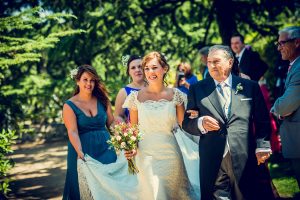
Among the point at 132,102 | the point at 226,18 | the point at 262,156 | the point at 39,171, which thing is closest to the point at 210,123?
the point at 262,156

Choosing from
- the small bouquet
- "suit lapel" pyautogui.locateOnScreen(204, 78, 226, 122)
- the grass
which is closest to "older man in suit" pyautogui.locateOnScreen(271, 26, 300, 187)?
"suit lapel" pyautogui.locateOnScreen(204, 78, 226, 122)

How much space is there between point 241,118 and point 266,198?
3.00 ft

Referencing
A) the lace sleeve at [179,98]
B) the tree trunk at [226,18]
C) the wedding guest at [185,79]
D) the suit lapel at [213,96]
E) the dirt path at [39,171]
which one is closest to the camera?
the suit lapel at [213,96]

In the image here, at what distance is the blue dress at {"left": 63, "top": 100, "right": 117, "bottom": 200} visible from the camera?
556cm

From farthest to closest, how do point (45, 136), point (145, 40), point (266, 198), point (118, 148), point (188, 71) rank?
point (45, 136)
point (145, 40)
point (188, 71)
point (118, 148)
point (266, 198)

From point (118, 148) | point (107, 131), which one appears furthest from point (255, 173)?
point (107, 131)

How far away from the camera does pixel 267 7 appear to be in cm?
1070

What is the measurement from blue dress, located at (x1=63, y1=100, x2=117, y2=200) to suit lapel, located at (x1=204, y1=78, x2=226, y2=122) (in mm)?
2187

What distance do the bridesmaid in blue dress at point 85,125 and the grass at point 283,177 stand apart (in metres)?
3.16

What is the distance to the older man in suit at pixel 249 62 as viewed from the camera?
7248 mm

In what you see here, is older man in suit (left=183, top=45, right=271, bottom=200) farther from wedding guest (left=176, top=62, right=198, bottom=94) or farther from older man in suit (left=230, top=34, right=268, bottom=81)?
wedding guest (left=176, top=62, right=198, bottom=94)

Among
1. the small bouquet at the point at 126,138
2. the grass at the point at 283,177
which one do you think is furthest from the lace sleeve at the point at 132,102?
the grass at the point at 283,177

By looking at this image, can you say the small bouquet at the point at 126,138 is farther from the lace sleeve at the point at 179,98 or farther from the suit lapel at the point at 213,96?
the suit lapel at the point at 213,96

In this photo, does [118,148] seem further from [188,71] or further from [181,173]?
[188,71]
